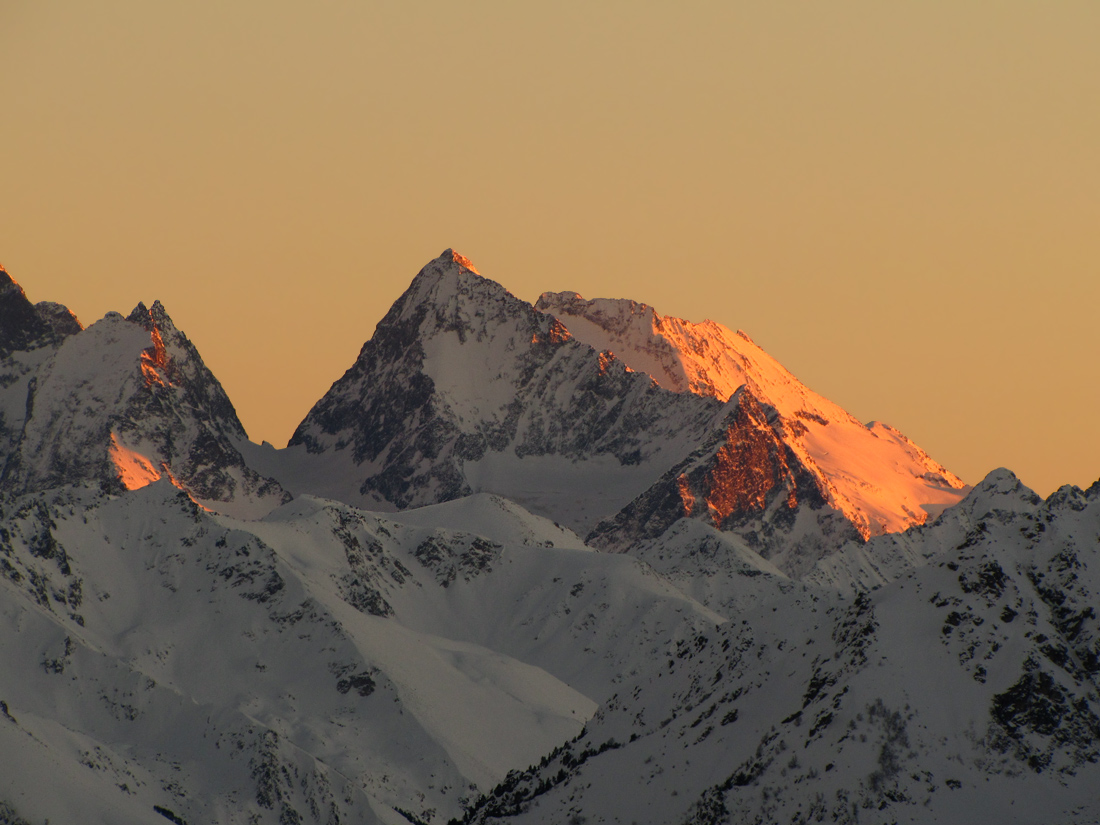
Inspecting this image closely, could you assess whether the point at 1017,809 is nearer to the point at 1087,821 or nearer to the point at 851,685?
the point at 1087,821

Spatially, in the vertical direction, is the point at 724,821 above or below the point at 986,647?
below

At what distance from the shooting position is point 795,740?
199500 millimetres

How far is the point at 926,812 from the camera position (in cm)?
18675

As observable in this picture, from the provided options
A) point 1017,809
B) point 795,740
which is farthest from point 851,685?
point 1017,809

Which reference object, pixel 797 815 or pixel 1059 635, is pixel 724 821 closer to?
pixel 797 815

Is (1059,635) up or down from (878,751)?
up

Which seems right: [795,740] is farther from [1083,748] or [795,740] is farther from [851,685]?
[1083,748]

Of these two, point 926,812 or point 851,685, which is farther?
point 851,685

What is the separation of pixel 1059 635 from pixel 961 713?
40.3ft

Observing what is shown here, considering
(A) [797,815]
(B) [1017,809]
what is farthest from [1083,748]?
(A) [797,815]

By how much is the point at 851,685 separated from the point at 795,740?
677 cm

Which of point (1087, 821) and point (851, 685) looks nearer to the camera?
point (1087, 821)

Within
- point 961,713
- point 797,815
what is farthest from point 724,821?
point 961,713

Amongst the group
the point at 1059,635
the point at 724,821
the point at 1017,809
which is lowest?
the point at 724,821
